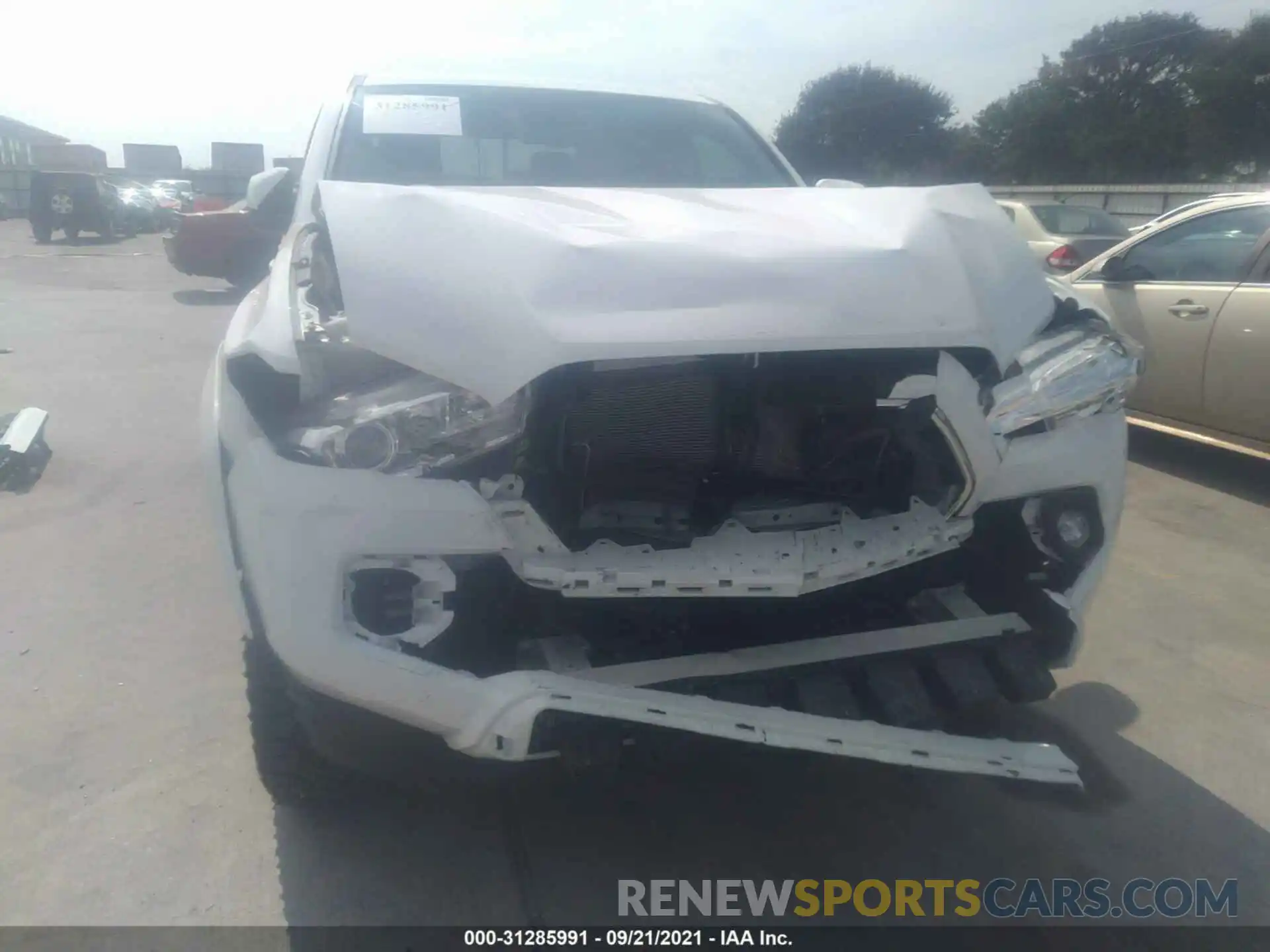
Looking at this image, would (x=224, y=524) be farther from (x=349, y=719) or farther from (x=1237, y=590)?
(x=1237, y=590)

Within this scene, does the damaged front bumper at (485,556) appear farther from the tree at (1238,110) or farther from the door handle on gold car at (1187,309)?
the tree at (1238,110)

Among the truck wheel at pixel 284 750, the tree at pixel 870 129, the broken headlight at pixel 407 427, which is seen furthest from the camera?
the tree at pixel 870 129

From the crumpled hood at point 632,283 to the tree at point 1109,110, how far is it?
37445mm

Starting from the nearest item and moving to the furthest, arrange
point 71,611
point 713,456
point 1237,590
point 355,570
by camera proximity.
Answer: point 355,570, point 713,456, point 71,611, point 1237,590

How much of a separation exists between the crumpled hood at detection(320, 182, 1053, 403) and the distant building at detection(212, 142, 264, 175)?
3972 centimetres

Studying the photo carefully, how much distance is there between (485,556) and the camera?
6.82 feet

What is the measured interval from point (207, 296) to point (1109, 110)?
3869 cm

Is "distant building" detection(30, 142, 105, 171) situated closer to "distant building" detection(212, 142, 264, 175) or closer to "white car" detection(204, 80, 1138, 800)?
"distant building" detection(212, 142, 264, 175)

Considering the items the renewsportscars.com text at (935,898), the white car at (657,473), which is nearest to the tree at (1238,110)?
the white car at (657,473)

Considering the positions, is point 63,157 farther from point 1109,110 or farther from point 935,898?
point 935,898

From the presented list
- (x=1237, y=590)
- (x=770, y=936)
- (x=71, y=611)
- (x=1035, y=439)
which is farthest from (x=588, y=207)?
(x=1237, y=590)

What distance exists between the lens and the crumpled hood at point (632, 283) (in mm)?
1954

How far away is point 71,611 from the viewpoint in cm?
368

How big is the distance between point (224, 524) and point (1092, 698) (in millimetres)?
2608
